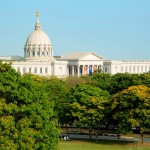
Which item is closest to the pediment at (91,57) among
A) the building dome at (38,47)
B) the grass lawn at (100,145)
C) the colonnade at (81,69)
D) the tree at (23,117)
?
the colonnade at (81,69)

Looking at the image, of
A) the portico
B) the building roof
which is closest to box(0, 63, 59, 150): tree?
the portico

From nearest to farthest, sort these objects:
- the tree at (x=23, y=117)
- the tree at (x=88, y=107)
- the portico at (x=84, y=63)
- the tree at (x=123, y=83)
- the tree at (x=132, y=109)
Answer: the tree at (x=23, y=117)
the tree at (x=132, y=109)
the tree at (x=88, y=107)
the tree at (x=123, y=83)
the portico at (x=84, y=63)

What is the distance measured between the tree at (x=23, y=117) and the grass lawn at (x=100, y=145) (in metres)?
13.1

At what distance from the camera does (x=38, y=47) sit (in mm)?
183625

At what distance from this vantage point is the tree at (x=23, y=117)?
2944cm

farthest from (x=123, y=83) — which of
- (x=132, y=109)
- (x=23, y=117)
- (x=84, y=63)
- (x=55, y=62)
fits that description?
(x=84, y=63)

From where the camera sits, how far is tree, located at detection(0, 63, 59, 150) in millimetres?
29438

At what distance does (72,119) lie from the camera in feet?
177

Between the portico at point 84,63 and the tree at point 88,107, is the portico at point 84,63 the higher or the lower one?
the higher one

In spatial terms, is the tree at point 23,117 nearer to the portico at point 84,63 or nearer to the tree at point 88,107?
the tree at point 88,107

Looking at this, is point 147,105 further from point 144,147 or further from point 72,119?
point 72,119

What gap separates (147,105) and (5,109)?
2115cm

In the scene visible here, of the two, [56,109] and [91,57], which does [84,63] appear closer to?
[91,57]

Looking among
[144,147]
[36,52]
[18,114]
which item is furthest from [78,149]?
[36,52]
